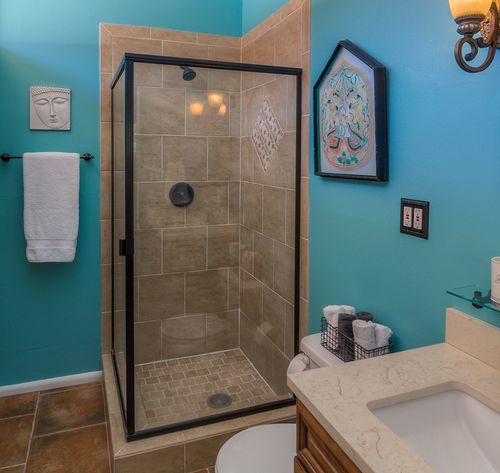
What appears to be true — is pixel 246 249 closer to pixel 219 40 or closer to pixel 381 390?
pixel 219 40

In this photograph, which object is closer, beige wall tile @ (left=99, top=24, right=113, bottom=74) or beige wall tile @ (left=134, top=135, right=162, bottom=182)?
beige wall tile @ (left=134, top=135, right=162, bottom=182)

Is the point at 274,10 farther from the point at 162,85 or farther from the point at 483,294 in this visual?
the point at 483,294

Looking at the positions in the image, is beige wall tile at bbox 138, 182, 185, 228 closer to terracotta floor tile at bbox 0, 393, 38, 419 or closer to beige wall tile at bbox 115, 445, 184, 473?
beige wall tile at bbox 115, 445, 184, 473

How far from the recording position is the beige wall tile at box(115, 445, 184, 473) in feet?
6.73

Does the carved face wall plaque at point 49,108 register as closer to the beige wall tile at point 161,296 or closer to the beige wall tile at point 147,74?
the beige wall tile at point 147,74

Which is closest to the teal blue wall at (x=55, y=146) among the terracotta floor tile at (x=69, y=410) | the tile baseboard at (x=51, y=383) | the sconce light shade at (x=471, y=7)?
the tile baseboard at (x=51, y=383)

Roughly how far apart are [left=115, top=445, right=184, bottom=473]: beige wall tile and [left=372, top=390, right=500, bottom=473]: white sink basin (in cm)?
130

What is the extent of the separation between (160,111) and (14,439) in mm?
1888

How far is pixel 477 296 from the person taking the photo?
1.24m

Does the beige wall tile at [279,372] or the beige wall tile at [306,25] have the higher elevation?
the beige wall tile at [306,25]

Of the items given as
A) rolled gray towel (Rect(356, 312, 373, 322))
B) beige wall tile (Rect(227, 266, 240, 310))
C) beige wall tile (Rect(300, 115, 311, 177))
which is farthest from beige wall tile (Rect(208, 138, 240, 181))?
rolled gray towel (Rect(356, 312, 373, 322))

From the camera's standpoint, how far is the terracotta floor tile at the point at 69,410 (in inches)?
102

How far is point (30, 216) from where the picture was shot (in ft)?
8.93

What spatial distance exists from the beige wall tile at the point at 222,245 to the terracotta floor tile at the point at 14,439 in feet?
4.39
